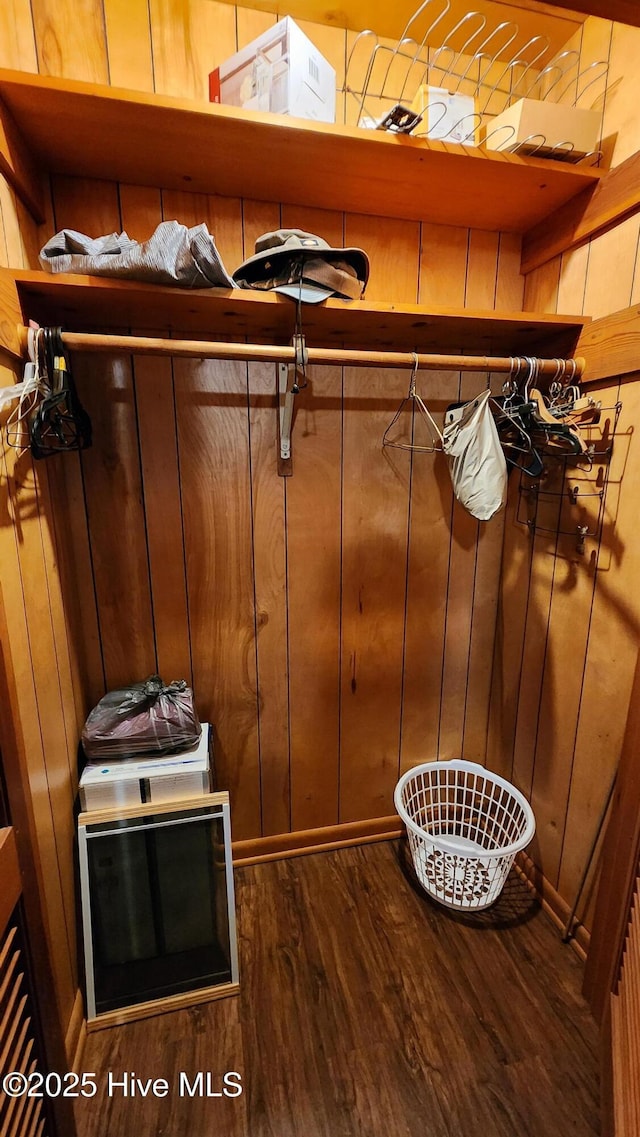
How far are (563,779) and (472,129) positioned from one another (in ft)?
6.15

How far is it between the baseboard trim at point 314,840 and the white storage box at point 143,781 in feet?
1.98

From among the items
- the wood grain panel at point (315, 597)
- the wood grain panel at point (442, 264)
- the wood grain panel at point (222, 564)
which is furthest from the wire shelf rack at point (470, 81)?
the wood grain panel at point (222, 564)

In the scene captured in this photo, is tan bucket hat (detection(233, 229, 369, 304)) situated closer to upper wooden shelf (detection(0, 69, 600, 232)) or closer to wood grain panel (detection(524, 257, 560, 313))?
upper wooden shelf (detection(0, 69, 600, 232))

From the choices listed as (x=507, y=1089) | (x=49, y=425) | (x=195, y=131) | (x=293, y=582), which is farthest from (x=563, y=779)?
(x=195, y=131)

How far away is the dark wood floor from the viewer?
113cm

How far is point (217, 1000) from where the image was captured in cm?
138

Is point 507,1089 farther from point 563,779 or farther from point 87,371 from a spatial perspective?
point 87,371

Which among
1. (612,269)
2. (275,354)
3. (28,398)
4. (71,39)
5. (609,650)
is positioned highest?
(71,39)

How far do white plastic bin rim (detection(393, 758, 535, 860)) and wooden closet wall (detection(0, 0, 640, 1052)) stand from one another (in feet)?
0.25

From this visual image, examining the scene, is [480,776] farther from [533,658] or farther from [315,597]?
[315,597]

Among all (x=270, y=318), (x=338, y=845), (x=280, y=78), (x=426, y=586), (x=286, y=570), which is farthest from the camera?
(x=338, y=845)

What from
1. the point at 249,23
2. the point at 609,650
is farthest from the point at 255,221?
the point at 609,650

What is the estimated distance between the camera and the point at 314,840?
1.88m

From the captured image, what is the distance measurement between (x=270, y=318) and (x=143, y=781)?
1.29 m
